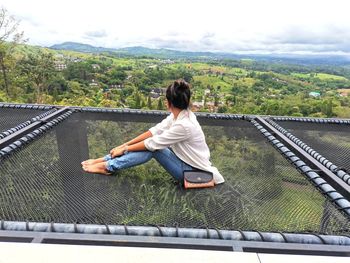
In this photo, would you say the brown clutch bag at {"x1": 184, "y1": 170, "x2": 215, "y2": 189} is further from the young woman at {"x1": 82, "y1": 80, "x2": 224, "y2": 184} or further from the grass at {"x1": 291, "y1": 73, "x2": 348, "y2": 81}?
the grass at {"x1": 291, "y1": 73, "x2": 348, "y2": 81}

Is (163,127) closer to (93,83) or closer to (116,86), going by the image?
(116,86)

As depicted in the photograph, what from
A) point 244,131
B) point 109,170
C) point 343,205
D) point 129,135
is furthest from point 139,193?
point 244,131

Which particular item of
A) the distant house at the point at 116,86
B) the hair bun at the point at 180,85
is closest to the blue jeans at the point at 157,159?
the hair bun at the point at 180,85

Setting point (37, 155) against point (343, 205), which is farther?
point (37, 155)

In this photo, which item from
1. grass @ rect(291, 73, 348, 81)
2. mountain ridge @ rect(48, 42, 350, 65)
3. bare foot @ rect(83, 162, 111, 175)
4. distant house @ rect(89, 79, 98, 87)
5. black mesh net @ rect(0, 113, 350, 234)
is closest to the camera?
black mesh net @ rect(0, 113, 350, 234)

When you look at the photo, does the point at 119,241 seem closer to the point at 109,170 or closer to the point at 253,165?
the point at 109,170

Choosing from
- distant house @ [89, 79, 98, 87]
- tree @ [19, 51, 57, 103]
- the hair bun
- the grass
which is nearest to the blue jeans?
the hair bun

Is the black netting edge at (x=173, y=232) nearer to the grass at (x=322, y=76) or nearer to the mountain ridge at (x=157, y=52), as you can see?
the mountain ridge at (x=157, y=52)

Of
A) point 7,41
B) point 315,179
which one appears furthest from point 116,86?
point 315,179
